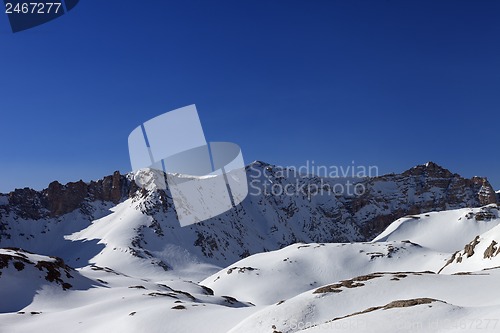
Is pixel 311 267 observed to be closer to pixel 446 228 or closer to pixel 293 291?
pixel 293 291

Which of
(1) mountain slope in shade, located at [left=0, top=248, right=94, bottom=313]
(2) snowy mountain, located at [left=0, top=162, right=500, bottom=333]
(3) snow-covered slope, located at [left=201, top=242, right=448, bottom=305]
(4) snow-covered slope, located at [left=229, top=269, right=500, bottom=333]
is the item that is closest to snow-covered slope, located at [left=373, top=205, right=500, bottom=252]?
(2) snowy mountain, located at [left=0, top=162, right=500, bottom=333]

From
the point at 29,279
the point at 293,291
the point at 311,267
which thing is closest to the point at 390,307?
the point at 29,279

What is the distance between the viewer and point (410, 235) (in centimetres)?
15950

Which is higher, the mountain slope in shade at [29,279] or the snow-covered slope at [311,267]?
the mountain slope in shade at [29,279]

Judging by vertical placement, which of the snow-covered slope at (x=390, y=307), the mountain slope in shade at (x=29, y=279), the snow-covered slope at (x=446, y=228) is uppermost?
the snow-covered slope at (x=390, y=307)

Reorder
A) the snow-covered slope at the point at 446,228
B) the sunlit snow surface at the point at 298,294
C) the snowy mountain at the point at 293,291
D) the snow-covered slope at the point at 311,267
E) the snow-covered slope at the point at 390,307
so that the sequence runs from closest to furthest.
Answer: the snow-covered slope at the point at 390,307 < the sunlit snow surface at the point at 298,294 < the snowy mountain at the point at 293,291 < the snow-covered slope at the point at 311,267 < the snow-covered slope at the point at 446,228

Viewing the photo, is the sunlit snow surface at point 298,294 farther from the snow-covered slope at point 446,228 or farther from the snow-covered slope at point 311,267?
the snow-covered slope at point 446,228

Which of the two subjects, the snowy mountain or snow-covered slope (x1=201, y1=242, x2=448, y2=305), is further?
snow-covered slope (x1=201, y1=242, x2=448, y2=305)

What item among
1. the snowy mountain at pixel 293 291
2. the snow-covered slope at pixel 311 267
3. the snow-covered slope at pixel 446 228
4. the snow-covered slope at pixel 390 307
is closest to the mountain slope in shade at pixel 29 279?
the snowy mountain at pixel 293 291

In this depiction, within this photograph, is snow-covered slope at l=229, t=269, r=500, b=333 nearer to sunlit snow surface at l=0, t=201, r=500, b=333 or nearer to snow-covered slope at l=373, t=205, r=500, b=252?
sunlit snow surface at l=0, t=201, r=500, b=333

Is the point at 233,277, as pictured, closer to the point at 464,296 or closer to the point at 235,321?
the point at 235,321

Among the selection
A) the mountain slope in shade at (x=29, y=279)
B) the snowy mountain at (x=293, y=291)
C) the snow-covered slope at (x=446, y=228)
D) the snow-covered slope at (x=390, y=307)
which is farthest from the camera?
the snow-covered slope at (x=446, y=228)

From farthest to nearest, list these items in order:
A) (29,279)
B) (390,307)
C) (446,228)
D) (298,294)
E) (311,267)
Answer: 1. (446,228)
2. (311,267)
3. (298,294)
4. (29,279)
5. (390,307)

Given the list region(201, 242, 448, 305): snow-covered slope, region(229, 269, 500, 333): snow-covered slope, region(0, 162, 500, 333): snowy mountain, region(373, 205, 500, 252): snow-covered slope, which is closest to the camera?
region(229, 269, 500, 333): snow-covered slope
